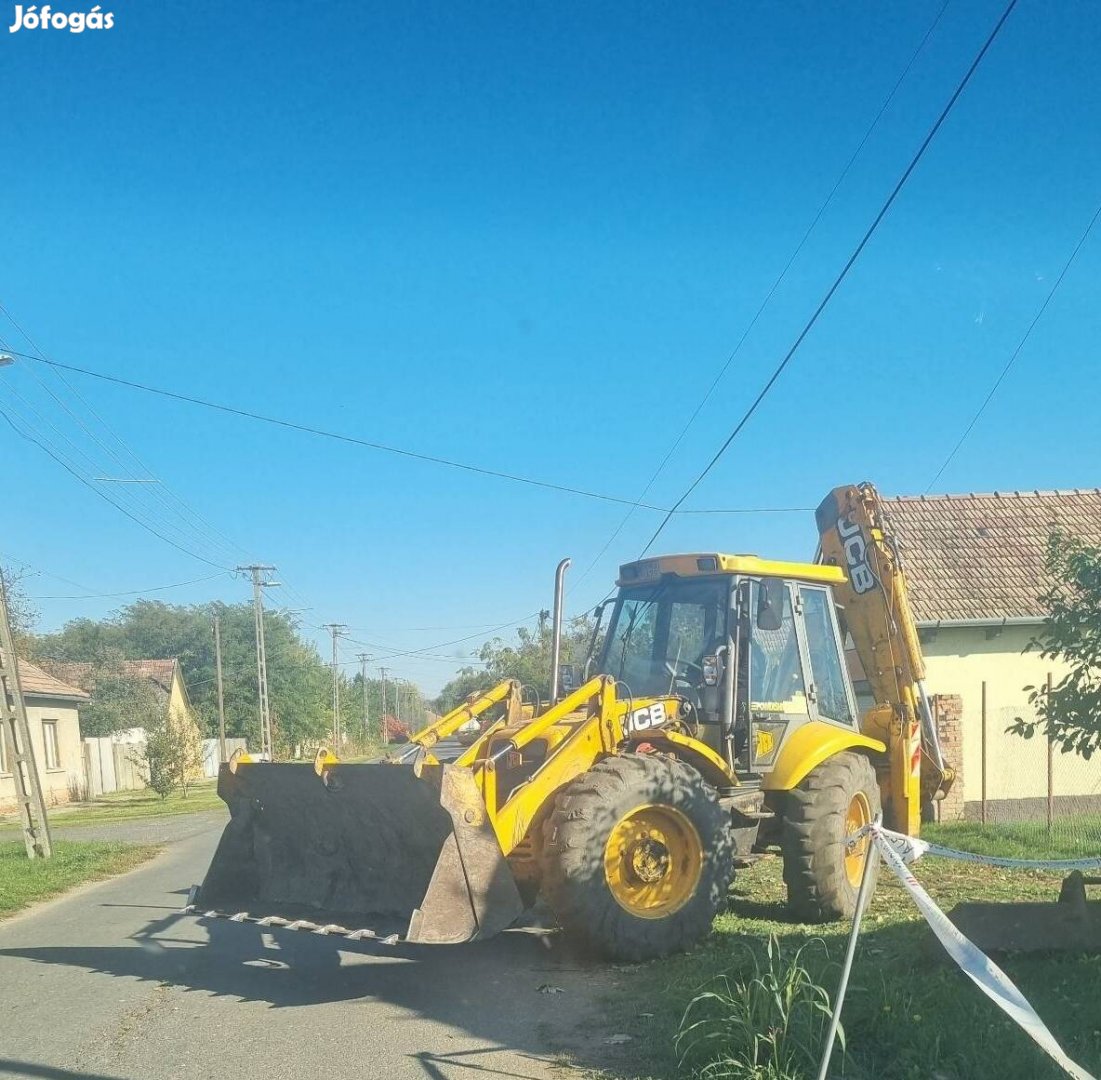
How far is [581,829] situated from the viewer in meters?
7.57

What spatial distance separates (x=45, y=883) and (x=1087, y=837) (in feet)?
39.7

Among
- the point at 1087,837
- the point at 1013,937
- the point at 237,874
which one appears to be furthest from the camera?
the point at 1087,837

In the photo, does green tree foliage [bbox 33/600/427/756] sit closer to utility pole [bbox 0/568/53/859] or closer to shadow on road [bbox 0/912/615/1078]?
utility pole [bbox 0/568/53/859]

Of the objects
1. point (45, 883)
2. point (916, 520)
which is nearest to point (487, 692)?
point (45, 883)

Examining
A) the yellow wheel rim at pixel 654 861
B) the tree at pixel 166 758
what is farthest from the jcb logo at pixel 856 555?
the tree at pixel 166 758

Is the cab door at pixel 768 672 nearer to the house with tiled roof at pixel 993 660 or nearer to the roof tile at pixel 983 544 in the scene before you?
the house with tiled roof at pixel 993 660

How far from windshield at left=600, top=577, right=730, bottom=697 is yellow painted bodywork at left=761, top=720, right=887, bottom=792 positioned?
2.99 feet

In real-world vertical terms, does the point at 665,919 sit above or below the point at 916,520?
below

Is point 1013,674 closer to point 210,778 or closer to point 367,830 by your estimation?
point 367,830

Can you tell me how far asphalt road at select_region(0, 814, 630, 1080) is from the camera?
20.2ft

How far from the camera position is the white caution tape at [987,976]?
440 cm

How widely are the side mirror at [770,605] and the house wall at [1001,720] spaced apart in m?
8.70

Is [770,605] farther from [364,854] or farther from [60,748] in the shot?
[60,748]

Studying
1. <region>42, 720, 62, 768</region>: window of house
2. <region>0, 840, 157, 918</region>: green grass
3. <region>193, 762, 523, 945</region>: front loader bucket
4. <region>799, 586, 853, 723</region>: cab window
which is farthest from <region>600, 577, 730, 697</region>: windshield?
<region>42, 720, 62, 768</region>: window of house
